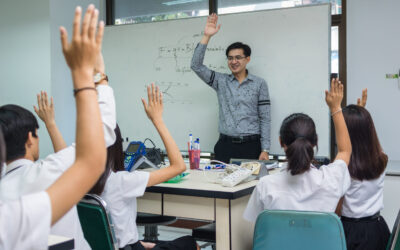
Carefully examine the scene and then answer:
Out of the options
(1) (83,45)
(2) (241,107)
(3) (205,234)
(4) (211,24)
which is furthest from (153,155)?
(1) (83,45)

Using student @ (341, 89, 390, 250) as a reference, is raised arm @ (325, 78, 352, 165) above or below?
above

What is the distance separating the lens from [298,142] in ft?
5.63

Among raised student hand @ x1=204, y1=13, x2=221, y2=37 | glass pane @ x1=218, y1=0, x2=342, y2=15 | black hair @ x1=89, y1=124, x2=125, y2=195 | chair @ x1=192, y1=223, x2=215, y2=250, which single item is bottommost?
chair @ x1=192, y1=223, x2=215, y2=250

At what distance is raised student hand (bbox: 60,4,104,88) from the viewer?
745 millimetres

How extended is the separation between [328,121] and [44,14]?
3.01m

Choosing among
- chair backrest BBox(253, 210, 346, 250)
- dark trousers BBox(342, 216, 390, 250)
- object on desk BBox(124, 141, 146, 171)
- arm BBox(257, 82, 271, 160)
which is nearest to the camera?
chair backrest BBox(253, 210, 346, 250)

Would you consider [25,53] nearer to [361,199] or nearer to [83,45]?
[361,199]

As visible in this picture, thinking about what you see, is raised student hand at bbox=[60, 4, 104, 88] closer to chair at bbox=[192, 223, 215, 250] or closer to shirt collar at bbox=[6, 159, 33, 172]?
shirt collar at bbox=[6, 159, 33, 172]

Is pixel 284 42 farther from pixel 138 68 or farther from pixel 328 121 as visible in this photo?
pixel 138 68

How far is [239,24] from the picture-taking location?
4094 mm

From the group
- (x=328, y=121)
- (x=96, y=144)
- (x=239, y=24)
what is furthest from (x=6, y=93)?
(x=96, y=144)

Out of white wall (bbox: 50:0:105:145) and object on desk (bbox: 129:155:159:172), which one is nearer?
object on desk (bbox: 129:155:159:172)

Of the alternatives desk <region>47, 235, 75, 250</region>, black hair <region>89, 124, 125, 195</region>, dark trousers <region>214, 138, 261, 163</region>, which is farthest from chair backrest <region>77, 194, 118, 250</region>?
dark trousers <region>214, 138, 261, 163</region>

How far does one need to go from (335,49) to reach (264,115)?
0.96 m
